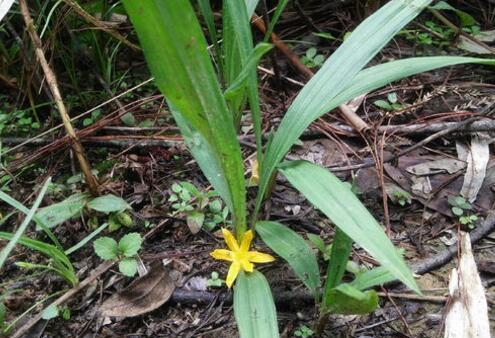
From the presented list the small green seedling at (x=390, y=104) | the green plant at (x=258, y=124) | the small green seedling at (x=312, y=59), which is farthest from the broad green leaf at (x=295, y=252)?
the small green seedling at (x=312, y=59)

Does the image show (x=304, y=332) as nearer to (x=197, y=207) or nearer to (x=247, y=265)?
(x=247, y=265)

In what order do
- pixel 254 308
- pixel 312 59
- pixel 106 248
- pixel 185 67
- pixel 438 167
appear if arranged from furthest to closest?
pixel 312 59
pixel 438 167
pixel 106 248
pixel 254 308
pixel 185 67

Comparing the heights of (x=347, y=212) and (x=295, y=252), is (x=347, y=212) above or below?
above

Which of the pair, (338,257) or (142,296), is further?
(142,296)

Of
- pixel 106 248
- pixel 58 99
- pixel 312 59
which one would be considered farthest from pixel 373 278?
pixel 312 59

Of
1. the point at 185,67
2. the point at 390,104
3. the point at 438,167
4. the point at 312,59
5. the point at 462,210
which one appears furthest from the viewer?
the point at 312,59

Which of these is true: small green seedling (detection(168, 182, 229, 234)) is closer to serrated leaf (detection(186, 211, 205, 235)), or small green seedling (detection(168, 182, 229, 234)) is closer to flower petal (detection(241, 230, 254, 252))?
serrated leaf (detection(186, 211, 205, 235))

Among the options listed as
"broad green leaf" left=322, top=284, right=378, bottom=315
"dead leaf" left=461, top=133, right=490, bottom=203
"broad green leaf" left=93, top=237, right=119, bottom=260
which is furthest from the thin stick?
"dead leaf" left=461, top=133, right=490, bottom=203
